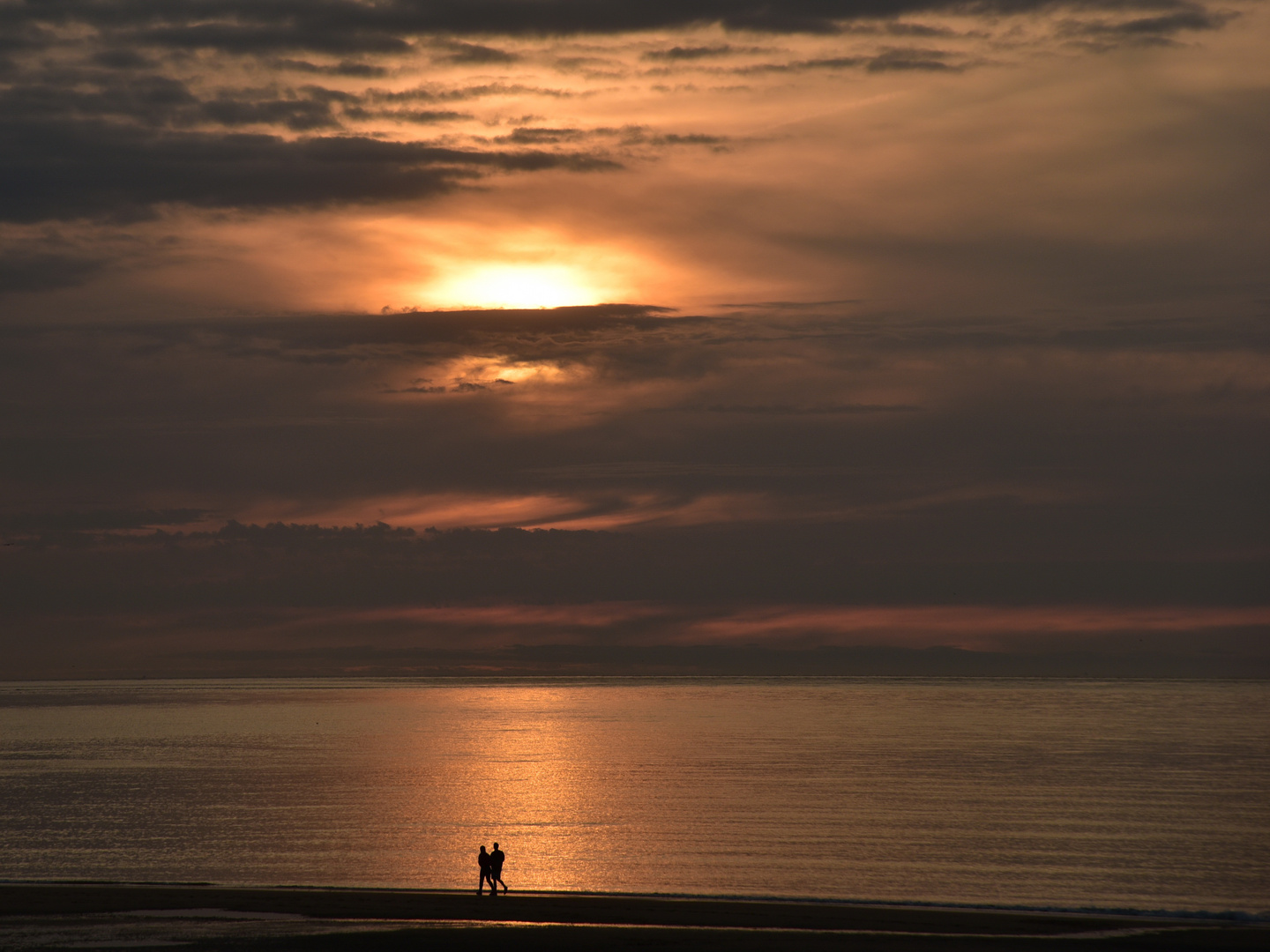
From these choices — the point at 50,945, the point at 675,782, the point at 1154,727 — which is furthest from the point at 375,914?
the point at 1154,727

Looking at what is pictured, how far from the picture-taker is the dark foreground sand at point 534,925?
38812mm

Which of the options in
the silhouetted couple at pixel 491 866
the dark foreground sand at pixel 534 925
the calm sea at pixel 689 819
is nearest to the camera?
the dark foreground sand at pixel 534 925

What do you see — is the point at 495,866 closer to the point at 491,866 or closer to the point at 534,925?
the point at 491,866

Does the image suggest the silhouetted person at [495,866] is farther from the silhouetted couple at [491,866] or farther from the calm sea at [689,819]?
the calm sea at [689,819]

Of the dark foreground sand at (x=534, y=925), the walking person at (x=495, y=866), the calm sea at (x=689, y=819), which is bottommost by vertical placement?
the dark foreground sand at (x=534, y=925)

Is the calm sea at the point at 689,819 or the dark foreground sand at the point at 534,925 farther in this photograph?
the calm sea at the point at 689,819

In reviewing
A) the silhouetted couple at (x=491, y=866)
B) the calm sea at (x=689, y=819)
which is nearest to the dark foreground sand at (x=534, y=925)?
the silhouetted couple at (x=491, y=866)

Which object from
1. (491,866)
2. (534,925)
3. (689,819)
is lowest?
(534,925)

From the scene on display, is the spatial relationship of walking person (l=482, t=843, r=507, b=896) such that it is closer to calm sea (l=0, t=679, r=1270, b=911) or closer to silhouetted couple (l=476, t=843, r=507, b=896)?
silhouetted couple (l=476, t=843, r=507, b=896)

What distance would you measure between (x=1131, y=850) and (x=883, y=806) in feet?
65.6

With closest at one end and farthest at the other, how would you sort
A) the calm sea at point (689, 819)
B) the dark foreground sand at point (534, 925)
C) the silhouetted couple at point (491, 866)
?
1. the dark foreground sand at point (534, 925)
2. the silhouetted couple at point (491, 866)
3. the calm sea at point (689, 819)

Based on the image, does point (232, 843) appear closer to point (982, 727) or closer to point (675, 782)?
point (675, 782)

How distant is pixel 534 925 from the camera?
41562 millimetres

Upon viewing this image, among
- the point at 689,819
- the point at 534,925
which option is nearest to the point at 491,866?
the point at 534,925
